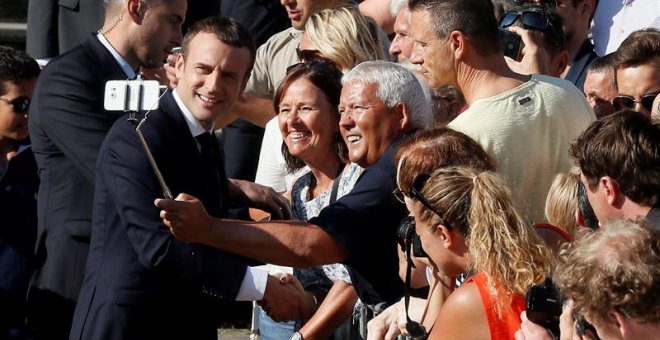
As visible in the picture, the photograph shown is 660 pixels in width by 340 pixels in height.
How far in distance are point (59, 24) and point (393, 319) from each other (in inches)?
168

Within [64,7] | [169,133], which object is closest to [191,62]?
[169,133]

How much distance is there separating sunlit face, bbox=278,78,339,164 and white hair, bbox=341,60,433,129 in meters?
0.45

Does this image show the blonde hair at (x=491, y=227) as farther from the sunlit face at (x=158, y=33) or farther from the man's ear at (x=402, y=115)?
the sunlit face at (x=158, y=33)

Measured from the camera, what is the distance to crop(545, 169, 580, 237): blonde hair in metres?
4.51

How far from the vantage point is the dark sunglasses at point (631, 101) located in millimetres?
5375

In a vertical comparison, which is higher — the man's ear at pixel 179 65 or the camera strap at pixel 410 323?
the man's ear at pixel 179 65

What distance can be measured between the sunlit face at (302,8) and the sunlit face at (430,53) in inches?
71.3

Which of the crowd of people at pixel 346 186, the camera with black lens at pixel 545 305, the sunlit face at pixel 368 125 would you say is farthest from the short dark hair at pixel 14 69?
the camera with black lens at pixel 545 305

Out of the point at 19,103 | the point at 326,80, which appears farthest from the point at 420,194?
the point at 19,103

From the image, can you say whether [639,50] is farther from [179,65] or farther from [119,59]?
[119,59]

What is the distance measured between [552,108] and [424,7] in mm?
679

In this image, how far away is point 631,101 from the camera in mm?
5430

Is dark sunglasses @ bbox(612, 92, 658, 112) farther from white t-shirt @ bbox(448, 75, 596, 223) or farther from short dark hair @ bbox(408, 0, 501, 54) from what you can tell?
short dark hair @ bbox(408, 0, 501, 54)

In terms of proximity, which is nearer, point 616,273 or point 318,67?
point 616,273
